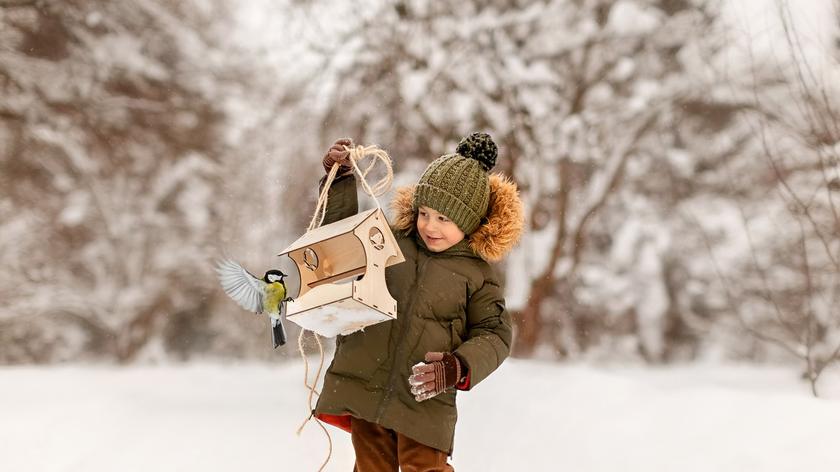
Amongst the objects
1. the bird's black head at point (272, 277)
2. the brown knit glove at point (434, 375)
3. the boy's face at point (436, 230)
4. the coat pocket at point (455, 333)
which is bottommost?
the brown knit glove at point (434, 375)

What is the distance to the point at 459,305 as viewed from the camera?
188 centimetres

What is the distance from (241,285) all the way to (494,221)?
2.13 ft

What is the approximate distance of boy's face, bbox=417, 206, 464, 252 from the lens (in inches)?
73.7

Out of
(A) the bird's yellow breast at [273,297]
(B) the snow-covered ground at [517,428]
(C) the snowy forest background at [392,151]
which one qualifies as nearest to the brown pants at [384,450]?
(A) the bird's yellow breast at [273,297]

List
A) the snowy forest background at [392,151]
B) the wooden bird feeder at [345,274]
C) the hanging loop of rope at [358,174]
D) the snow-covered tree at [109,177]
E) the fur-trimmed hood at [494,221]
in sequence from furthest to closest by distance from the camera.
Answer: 1. the snow-covered tree at [109,177]
2. the snowy forest background at [392,151]
3. the fur-trimmed hood at [494,221]
4. the hanging loop of rope at [358,174]
5. the wooden bird feeder at [345,274]

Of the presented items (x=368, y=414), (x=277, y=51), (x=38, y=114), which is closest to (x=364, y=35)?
(x=277, y=51)

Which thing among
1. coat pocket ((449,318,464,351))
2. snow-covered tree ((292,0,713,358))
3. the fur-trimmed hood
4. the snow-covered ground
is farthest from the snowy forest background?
coat pocket ((449,318,464,351))

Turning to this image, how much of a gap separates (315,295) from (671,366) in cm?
442

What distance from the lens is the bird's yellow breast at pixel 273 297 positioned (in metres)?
1.85

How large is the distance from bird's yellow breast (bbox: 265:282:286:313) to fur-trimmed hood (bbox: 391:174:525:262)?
348 millimetres

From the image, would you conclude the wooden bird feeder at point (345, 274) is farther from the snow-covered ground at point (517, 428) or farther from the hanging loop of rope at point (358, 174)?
the snow-covered ground at point (517, 428)

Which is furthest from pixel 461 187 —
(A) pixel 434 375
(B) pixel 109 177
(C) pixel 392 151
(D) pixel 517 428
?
(B) pixel 109 177

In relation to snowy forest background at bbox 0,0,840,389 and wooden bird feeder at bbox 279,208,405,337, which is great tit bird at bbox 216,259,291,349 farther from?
snowy forest background at bbox 0,0,840,389

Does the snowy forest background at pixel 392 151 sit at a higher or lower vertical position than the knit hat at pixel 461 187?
higher
